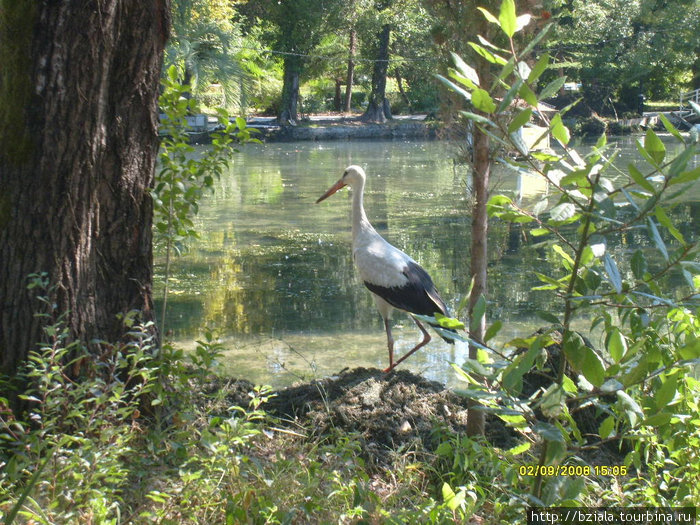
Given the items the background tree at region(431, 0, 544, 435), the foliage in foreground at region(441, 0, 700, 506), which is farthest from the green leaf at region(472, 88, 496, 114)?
the background tree at region(431, 0, 544, 435)

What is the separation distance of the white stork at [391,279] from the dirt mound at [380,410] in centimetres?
56

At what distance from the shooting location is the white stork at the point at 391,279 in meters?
5.76

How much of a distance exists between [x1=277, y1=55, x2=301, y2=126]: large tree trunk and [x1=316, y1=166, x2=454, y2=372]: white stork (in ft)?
99.9

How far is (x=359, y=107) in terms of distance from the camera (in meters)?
46.8

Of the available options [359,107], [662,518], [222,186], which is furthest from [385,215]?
[359,107]

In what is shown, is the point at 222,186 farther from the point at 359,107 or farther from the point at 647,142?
the point at 359,107

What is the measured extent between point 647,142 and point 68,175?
254 centimetres

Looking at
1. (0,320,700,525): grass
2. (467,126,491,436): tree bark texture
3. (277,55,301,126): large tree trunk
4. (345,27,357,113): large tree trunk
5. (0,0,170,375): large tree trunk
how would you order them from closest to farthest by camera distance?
(0,320,700,525): grass < (0,0,170,375): large tree trunk < (467,126,491,436): tree bark texture < (277,55,301,126): large tree trunk < (345,27,357,113): large tree trunk

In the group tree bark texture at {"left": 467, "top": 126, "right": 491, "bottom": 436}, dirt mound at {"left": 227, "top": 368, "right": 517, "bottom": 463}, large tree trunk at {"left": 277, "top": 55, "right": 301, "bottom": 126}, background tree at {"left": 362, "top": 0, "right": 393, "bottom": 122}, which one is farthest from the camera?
background tree at {"left": 362, "top": 0, "right": 393, "bottom": 122}

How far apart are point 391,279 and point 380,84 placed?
1316 inches

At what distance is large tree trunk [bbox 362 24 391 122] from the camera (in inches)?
1506

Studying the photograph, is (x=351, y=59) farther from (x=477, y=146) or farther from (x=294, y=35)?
(x=477, y=146)

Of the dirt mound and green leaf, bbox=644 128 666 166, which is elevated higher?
green leaf, bbox=644 128 666 166
